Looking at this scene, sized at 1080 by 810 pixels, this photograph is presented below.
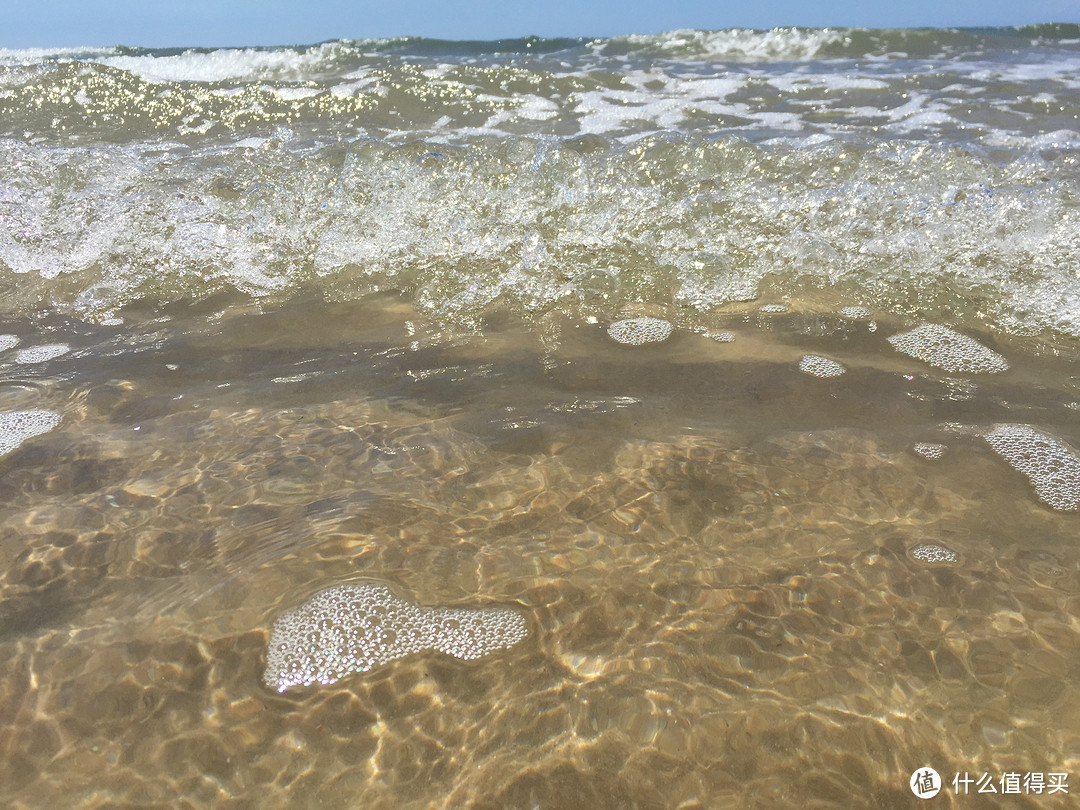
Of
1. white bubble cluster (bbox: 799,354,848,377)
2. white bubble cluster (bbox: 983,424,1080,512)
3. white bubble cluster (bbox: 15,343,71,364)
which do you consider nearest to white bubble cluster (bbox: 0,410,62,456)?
white bubble cluster (bbox: 15,343,71,364)

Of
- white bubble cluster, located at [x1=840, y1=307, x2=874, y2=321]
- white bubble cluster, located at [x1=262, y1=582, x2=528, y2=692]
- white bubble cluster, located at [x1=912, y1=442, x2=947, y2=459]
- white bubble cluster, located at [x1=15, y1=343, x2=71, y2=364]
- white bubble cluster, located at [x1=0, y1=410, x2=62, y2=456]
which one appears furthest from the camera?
white bubble cluster, located at [x1=840, y1=307, x2=874, y2=321]

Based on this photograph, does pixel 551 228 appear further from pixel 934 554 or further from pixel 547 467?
pixel 934 554

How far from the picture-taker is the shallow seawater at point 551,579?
5.07ft

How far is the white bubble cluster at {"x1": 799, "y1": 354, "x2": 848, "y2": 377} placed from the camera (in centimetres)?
298

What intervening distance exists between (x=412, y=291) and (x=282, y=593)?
7.47 feet

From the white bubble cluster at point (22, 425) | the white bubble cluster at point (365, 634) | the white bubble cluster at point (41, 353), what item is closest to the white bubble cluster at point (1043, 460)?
the white bubble cluster at point (365, 634)

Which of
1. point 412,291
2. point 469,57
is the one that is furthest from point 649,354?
point 469,57

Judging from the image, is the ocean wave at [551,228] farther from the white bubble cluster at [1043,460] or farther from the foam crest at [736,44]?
the foam crest at [736,44]

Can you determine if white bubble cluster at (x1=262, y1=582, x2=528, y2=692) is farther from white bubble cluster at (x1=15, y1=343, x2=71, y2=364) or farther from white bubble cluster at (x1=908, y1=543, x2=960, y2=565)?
white bubble cluster at (x1=15, y1=343, x2=71, y2=364)

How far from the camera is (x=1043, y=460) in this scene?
7.88 feet

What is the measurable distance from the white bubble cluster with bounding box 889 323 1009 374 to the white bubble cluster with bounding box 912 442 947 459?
2.32ft

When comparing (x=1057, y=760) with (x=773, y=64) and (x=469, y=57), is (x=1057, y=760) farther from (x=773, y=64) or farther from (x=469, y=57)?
(x=469, y=57)

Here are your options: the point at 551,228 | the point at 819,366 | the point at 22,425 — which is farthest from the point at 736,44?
the point at 22,425

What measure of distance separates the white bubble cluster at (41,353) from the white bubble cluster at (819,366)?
11.1ft
